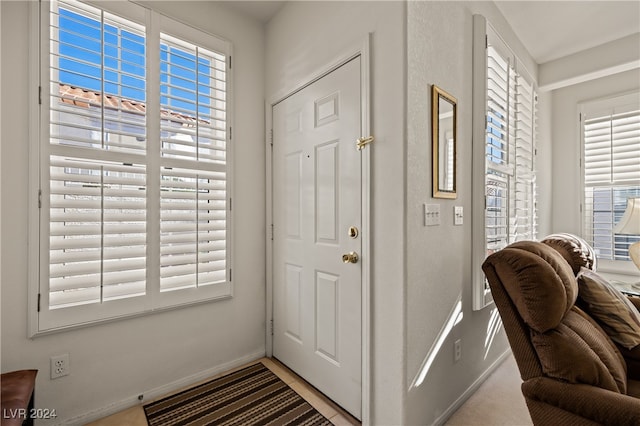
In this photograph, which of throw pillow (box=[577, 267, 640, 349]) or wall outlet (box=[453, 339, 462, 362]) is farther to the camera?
wall outlet (box=[453, 339, 462, 362])

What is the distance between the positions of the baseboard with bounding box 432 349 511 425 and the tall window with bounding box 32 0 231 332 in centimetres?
158

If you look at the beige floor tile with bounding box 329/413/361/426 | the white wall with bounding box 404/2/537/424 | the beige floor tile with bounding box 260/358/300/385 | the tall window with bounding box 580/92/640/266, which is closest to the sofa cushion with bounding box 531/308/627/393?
the white wall with bounding box 404/2/537/424

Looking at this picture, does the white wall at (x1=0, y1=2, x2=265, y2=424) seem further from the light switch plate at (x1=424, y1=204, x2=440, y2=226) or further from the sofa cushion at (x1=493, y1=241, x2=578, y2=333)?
the sofa cushion at (x1=493, y1=241, x2=578, y2=333)

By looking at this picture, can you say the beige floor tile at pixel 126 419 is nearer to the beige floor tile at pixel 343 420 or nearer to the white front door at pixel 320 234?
the white front door at pixel 320 234

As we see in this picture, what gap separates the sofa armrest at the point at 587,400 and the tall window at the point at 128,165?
1.86 meters

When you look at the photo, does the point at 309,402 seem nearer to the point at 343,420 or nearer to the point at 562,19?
the point at 343,420

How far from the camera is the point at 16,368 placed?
1.47 metres

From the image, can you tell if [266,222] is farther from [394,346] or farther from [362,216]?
[394,346]

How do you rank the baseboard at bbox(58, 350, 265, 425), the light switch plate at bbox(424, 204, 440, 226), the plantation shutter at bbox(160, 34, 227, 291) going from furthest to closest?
the plantation shutter at bbox(160, 34, 227, 291) → the baseboard at bbox(58, 350, 265, 425) → the light switch plate at bbox(424, 204, 440, 226)

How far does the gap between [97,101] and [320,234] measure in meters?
1.50

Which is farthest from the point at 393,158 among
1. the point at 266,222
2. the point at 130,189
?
the point at 130,189

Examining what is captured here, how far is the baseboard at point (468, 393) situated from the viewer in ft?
5.45

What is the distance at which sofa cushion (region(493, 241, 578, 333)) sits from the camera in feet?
3.85

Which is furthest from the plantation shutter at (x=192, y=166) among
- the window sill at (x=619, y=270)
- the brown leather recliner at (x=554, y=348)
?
the window sill at (x=619, y=270)
